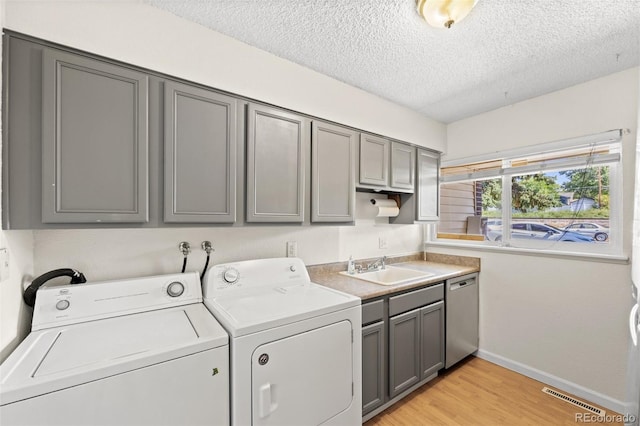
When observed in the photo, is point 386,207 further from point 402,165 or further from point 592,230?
point 592,230

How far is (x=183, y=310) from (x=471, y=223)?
280cm

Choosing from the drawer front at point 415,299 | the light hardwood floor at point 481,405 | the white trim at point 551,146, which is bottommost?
the light hardwood floor at point 481,405

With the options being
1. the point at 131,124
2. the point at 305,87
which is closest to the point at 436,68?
the point at 305,87

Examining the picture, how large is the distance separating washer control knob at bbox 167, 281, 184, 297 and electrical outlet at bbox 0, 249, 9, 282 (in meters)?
0.62

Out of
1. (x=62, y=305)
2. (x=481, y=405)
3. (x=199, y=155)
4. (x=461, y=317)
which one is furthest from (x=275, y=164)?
(x=481, y=405)

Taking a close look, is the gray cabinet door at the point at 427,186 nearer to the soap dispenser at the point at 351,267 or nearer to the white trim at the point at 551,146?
the white trim at the point at 551,146

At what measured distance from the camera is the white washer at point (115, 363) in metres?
0.88

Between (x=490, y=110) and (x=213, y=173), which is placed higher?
(x=490, y=110)

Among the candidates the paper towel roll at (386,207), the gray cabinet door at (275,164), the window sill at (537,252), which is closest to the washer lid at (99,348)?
the gray cabinet door at (275,164)

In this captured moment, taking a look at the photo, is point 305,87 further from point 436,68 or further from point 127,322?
point 127,322

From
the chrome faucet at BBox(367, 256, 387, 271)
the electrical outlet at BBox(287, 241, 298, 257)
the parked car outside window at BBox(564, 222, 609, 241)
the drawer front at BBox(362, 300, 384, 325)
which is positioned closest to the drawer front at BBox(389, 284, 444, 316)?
the drawer front at BBox(362, 300, 384, 325)

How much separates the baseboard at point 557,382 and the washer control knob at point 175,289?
2.80 meters

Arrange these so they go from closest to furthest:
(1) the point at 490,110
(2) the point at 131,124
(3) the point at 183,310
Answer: (2) the point at 131,124
(3) the point at 183,310
(1) the point at 490,110

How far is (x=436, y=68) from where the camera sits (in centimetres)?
202
